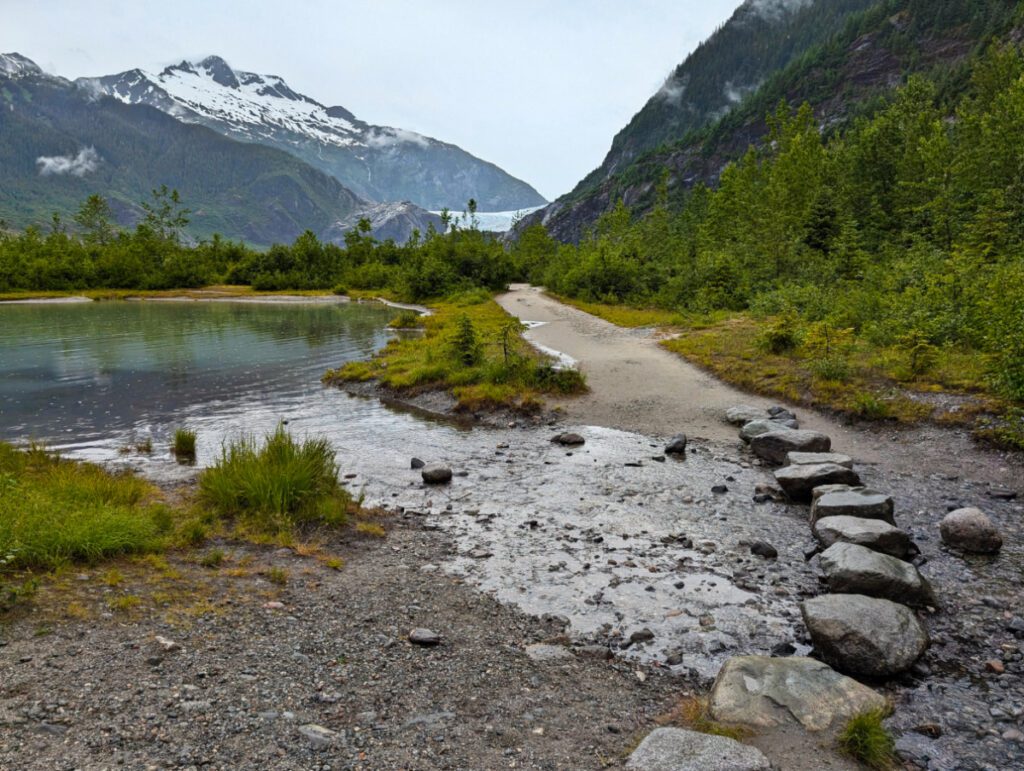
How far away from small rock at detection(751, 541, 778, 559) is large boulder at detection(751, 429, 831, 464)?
5.31 m

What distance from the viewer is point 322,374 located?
30.9m

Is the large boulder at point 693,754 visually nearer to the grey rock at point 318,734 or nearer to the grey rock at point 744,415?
the grey rock at point 318,734

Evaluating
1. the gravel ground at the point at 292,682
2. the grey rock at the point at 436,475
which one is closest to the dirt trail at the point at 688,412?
the grey rock at the point at 436,475

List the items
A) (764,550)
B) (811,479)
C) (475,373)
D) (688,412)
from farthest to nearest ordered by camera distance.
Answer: (475,373)
(688,412)
(811,479)
(764,550)

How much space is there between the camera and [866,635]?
6945mm

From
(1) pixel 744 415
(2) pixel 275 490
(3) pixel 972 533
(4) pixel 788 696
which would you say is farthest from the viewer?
(1) pixel 744 415

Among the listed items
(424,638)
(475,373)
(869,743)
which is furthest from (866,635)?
(475,373)

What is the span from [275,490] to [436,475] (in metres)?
4.27

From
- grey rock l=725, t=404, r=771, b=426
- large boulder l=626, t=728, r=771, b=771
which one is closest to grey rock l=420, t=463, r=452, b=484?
grey rock l=725, t=404, r=771, b=426

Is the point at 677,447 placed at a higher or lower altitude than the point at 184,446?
higher

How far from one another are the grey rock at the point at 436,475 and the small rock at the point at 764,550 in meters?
7.44

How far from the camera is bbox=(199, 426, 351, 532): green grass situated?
11367mm

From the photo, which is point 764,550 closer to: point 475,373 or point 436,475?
point 436,475

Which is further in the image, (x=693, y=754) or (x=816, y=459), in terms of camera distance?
(x=816, y=459)
